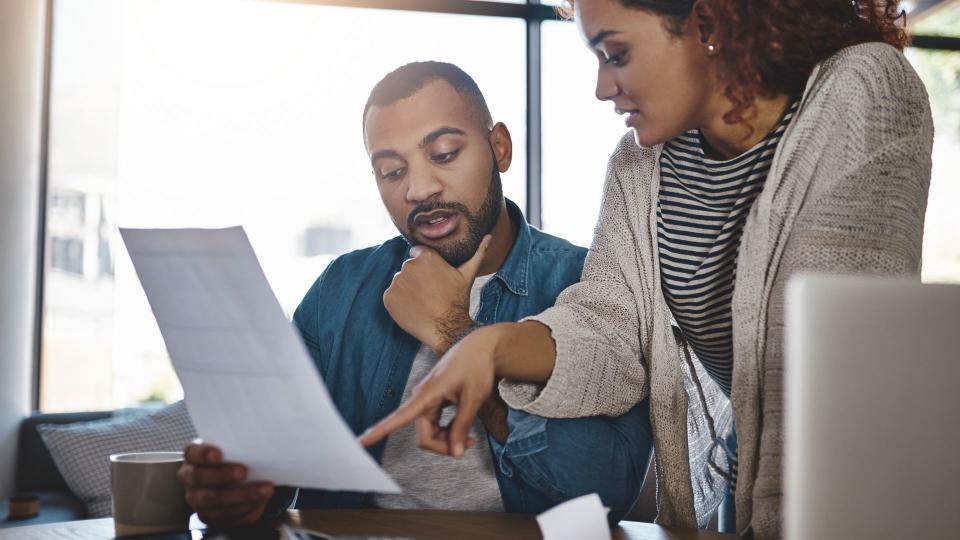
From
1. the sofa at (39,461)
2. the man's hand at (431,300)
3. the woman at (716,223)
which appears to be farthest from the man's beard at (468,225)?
the sofa at (39,461)

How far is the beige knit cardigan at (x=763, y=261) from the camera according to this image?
94 centimetres

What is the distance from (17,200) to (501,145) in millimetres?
1928

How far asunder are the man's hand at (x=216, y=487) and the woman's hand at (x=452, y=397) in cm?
17

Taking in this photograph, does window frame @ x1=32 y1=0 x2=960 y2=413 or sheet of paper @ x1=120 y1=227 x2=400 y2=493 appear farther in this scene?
window frame @ x1=32 y1=0 x2=960 y2=413

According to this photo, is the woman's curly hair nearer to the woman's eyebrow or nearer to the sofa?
the woman's eyebrow

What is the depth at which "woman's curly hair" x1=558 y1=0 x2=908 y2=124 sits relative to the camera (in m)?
1.13

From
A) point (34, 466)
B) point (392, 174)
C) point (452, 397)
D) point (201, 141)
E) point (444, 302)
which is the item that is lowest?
point (34, 466)

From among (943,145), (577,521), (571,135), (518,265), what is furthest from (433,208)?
(943,145)

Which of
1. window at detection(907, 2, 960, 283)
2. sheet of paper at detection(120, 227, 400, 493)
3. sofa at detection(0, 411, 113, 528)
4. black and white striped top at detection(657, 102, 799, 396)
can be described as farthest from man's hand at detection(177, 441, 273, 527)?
window at detection(907, 2, 960, 283)

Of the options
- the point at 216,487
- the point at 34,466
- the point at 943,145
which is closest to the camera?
the point at 216,487

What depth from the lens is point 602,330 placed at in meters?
1.17

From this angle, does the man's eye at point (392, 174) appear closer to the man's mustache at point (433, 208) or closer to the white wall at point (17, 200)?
the man's mustache at point (433, 208)

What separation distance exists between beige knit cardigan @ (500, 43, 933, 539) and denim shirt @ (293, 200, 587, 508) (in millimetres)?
315

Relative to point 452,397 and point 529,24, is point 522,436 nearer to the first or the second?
point 452,397
